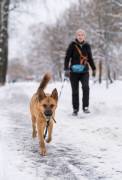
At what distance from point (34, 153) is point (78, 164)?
3.32 feet

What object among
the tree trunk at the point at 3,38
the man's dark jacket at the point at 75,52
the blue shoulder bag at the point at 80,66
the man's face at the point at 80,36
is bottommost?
the tree trunk at the point at 3,38

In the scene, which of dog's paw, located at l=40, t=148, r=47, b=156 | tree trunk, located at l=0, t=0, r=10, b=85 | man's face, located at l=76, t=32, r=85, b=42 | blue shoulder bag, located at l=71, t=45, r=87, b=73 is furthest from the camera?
tree trunk, located at l=0, t=0, r=10, b=85

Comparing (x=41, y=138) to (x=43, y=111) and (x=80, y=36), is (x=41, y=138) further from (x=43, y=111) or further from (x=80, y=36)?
(x=80, y=36)

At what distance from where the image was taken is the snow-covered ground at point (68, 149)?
670 cm

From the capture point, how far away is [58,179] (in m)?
6.37

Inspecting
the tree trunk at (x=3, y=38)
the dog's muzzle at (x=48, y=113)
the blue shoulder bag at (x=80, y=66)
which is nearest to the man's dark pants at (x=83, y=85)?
the blue shoulder bag at (x=80, y=66)

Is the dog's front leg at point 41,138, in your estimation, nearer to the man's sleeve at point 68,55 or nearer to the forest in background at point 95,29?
the man's sleeve at point 68,55

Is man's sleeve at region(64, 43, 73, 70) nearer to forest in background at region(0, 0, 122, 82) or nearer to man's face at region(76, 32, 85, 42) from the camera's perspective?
man's face at region(76, 32, 85, 42)

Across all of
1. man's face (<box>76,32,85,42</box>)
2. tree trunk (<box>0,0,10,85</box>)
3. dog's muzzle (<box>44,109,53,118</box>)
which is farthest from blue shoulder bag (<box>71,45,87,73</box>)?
tree trunk (<box>0,0,10,85</box>)

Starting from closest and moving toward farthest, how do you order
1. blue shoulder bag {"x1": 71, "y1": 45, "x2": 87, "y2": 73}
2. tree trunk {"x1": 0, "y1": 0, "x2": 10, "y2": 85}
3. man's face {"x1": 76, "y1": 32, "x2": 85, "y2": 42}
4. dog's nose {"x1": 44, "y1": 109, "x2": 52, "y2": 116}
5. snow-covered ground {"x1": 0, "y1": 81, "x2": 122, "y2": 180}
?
1. snow-covered ground {"x1": 0, "y1": 81, "x2": 122, "y2": 180}
2. dog's nose {"x1": 44, "y1": 109, "x2": 52, "y2": 116}
3. man's face {"x1": 76, "y1": 32, "x2": 85, "y2": 42}
4. blue shoulder bag {"x1": 71, "y1": 45, "x2": 87, "y2": 73}
5. tree trunk {"x1": 0, "y1": 0, "x2": 10, "y2": 85}

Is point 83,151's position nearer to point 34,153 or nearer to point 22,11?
point 34,153

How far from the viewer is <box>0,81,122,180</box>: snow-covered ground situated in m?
6.70

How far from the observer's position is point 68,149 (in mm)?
8539

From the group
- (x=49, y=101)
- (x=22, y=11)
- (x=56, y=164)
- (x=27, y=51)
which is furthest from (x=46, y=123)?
(x=27, y=51)
